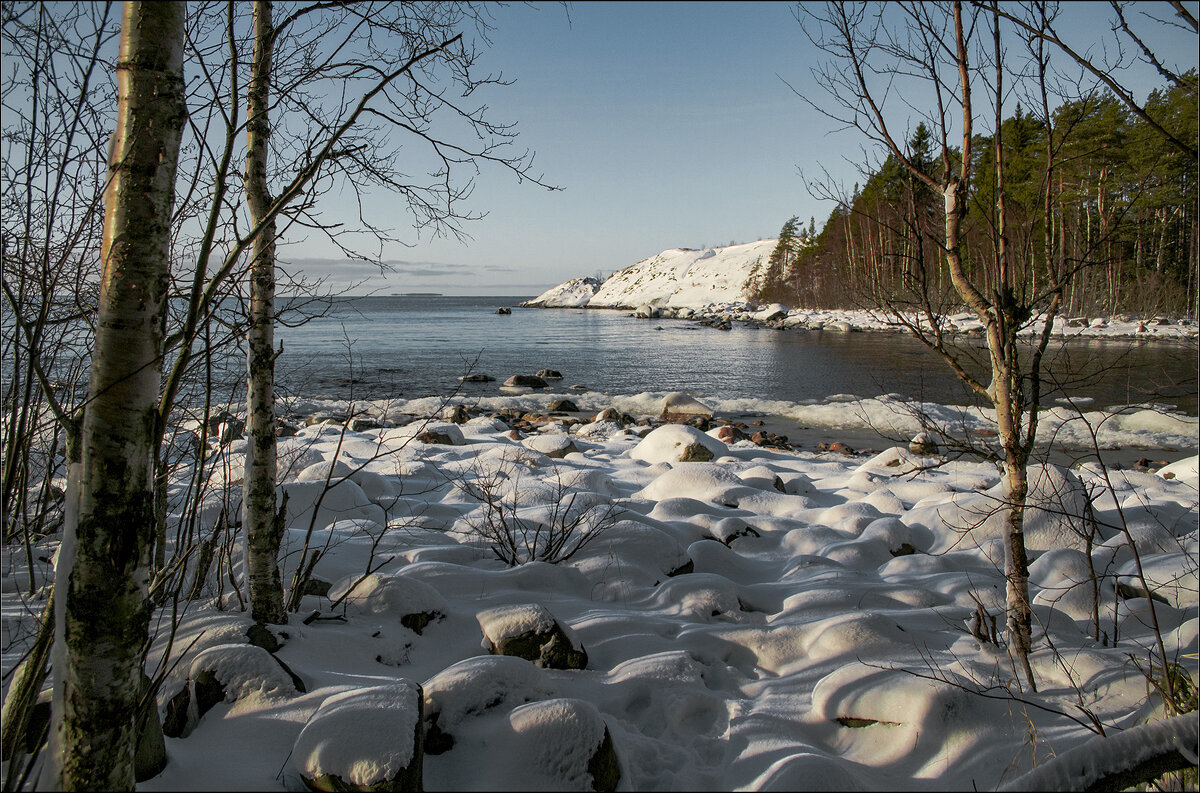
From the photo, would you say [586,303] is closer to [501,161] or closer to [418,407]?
[418,407]

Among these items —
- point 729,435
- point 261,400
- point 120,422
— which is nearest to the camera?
point 120,422

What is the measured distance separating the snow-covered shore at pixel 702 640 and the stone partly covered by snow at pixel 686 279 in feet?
249

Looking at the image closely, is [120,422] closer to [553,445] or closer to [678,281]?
[553,445]

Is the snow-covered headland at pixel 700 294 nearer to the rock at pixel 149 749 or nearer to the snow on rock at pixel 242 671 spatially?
the snow on rock at pixel 242 671

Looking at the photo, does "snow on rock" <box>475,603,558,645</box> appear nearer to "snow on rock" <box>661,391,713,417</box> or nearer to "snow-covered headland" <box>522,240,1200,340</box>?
"snow on rock" <box>661,391,713,417</box>

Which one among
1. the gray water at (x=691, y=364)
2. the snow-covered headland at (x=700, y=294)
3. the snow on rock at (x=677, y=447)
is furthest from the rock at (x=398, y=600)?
the snow-covered headland at (x=700, y=294)

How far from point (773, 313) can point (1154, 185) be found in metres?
49.4

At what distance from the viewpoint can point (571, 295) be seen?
4429 inches

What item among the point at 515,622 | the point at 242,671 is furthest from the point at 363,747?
the point at 515,622

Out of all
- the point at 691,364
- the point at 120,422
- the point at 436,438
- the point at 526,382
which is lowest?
the point at 436,438

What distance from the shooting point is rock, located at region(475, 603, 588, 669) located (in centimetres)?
341

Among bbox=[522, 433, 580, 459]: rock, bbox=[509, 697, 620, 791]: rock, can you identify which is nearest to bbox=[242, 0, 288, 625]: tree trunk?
bbox=[509, 697, 620, 791]: rock

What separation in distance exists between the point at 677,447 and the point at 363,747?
27.3 ft

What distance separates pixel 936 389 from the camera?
17984mm
